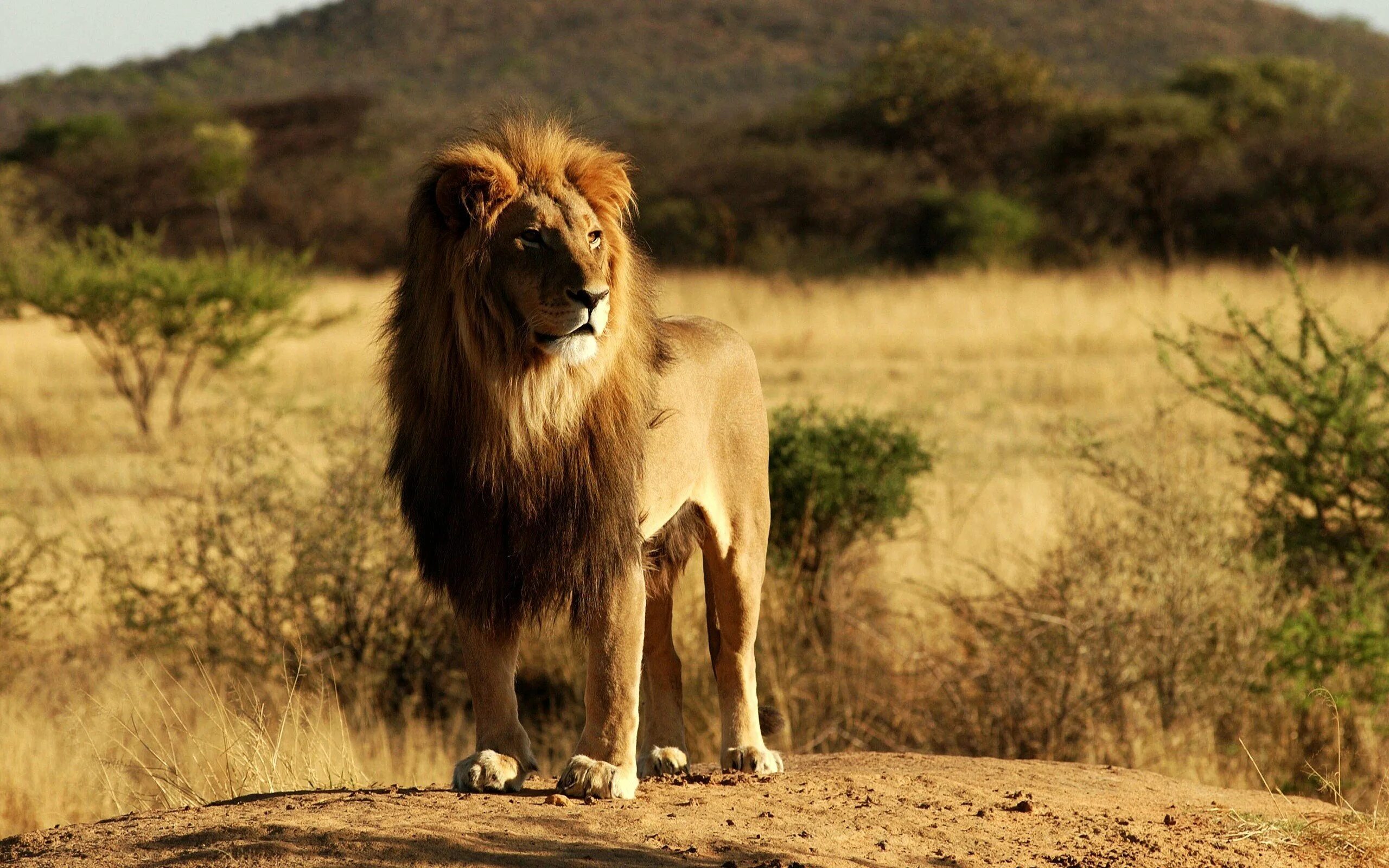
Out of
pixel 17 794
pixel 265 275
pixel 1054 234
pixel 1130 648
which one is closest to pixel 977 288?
pixel 1054 234

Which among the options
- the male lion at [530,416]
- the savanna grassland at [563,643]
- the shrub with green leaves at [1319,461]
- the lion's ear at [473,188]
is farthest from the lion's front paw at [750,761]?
the shrub with green leaves at [1319,461]

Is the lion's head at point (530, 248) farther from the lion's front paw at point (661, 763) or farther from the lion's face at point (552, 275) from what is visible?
the lion's front paw at point (661, 763)

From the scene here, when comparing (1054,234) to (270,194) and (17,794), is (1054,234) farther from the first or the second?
(17,794)

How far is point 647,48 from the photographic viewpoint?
3674 inches

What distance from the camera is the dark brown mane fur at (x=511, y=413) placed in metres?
4.24

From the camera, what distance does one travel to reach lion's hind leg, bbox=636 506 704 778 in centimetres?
506

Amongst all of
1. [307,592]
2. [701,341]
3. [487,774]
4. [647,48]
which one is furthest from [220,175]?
[647,48]

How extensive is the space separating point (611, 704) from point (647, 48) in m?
92.1

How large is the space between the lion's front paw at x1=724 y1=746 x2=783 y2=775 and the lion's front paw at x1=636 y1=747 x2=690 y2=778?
0.47ft

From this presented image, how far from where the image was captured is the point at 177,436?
15.2 m

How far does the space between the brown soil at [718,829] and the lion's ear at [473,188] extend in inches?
64.1

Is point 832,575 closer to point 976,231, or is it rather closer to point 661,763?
point 661,763

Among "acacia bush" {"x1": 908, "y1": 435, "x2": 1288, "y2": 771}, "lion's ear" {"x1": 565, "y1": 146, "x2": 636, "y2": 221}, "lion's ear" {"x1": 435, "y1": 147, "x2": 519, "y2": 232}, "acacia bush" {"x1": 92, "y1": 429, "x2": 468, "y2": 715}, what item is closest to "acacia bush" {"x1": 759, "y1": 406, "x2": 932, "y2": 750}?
"acacia bush" {"x1": 908, "y1": 435, "x2": 1288, "y2": 771}

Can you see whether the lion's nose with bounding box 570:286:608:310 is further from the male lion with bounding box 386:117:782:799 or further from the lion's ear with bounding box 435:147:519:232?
the lion's ear with bounding box 435:147:519:232
